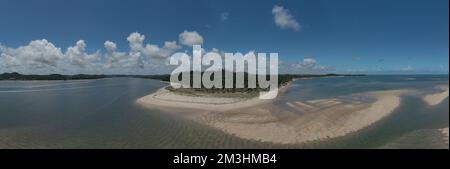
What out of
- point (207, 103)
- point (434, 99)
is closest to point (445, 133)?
point (434, 99)

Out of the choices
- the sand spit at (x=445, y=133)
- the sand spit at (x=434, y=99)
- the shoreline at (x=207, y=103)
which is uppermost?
the sand spit at (x=434, y=99)

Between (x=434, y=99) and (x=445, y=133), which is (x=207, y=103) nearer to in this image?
(x=445, y=133)

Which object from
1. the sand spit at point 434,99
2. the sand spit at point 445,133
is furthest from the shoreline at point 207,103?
the sand spit at point 434,99

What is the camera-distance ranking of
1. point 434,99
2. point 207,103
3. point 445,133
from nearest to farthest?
point 445,133, point 207,103, point 434,99

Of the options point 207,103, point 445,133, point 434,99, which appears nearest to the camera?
point 445,133

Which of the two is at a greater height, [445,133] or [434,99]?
[434,99]

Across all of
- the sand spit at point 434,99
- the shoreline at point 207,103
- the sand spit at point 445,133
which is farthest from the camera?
the sand spit at point 434,99

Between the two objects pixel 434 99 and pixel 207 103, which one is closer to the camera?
pixel 207 103

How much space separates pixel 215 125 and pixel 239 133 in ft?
11.6

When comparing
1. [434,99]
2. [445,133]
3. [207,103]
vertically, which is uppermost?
[434,99]

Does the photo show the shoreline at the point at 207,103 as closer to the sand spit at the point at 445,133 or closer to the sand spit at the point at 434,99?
the sand spit at the point at 445,133

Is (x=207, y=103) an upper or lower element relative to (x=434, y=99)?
lower

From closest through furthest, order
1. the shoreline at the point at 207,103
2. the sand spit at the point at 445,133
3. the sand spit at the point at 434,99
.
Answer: the sand spit at the point at 445,133, the shoreline at the point at 207,103, the sand spit at the point at 434,99

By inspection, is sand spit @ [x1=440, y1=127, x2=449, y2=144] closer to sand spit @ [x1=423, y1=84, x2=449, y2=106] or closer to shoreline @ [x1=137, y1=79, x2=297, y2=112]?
sand spit @ [x1=423, y1=84, x2=449, y2=106]
